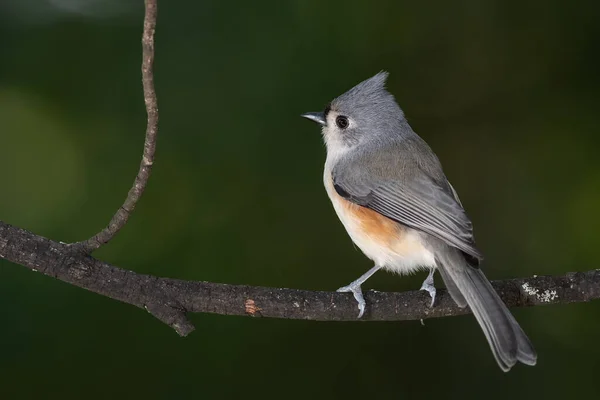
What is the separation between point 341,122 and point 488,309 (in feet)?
3.88

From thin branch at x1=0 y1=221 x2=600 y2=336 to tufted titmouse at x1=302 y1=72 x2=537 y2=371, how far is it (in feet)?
0.29

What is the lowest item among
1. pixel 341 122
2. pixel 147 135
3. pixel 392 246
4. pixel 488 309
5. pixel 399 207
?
pixel 488 309

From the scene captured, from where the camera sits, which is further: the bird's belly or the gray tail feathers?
the bird's belly

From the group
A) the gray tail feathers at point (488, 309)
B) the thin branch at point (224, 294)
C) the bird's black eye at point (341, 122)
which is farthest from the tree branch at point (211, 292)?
the bird's black eye at point (341, 122)

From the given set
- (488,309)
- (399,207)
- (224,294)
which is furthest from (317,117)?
(488,309)

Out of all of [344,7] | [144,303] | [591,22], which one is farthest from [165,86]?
[591,22]

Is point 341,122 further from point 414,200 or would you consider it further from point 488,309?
point 488,309

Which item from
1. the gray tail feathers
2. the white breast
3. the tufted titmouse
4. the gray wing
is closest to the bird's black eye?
the tufted titmouse

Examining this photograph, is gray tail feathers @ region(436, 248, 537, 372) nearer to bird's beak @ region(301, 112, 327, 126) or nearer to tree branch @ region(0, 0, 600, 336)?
tree branch @ region(0, 0, 600, 336)

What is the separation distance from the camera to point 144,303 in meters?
2.76

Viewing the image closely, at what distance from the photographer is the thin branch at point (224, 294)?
2.70m

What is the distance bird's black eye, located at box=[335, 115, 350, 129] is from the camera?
3645mm

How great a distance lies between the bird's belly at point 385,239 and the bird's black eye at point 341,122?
444 millimetres

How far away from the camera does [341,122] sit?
3.66 meters
